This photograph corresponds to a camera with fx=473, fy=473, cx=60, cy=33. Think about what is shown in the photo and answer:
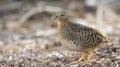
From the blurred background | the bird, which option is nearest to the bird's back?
the bird

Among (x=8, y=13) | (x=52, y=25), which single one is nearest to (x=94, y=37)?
(x=52, y=25)

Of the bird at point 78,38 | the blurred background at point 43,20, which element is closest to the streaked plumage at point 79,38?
the bird at point 78,38

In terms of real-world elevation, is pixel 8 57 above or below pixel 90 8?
below

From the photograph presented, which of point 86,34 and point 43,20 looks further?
point 43,20

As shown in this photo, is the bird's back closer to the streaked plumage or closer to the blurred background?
the streaked plumage

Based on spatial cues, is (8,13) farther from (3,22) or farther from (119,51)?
(119,51)

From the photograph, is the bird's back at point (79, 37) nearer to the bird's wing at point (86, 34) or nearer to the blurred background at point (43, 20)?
the bird's wing at point (86, 34)

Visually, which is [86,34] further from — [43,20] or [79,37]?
[43,20]

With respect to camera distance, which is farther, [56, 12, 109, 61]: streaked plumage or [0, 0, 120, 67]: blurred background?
[0, 0, 120, 67]: blurred background

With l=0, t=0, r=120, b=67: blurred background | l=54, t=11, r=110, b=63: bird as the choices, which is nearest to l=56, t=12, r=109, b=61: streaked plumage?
l=54, t=11, r=110, b=63: bird

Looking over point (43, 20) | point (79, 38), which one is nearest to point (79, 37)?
point (79, 38)

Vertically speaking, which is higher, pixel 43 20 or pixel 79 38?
pixel 43 20
